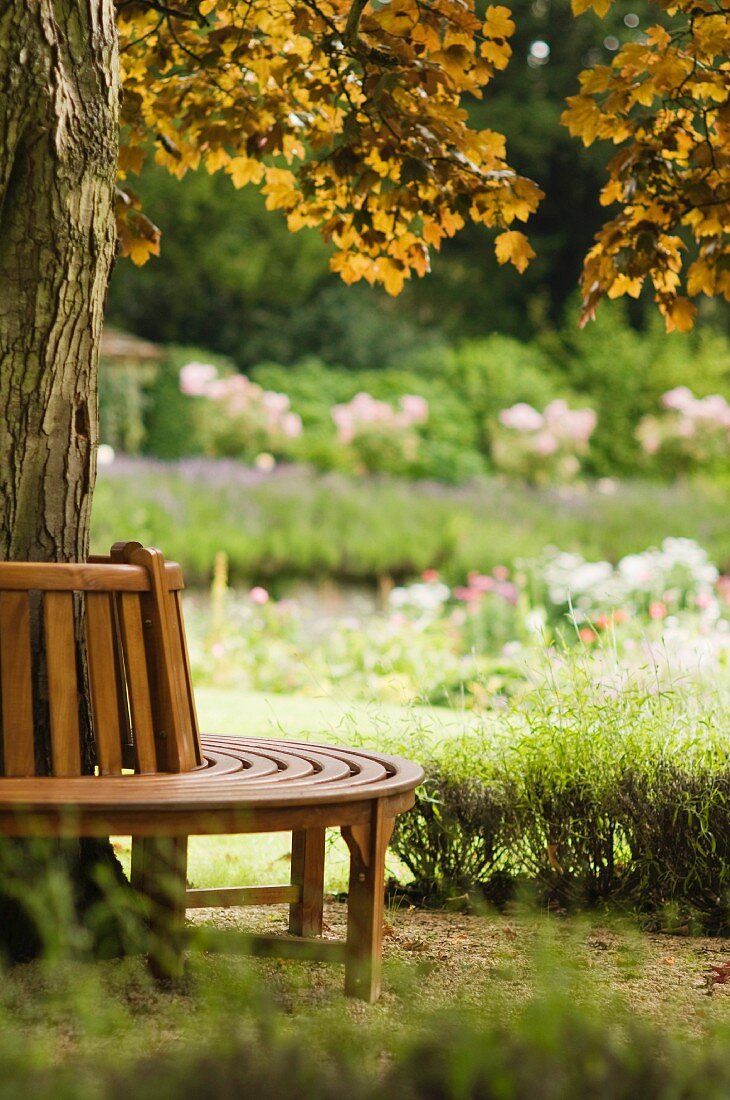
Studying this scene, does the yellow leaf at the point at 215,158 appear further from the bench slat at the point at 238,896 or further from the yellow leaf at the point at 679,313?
the bench slat at the point at 238,896

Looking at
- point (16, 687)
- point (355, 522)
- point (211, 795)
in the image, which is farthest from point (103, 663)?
point (355, 522)

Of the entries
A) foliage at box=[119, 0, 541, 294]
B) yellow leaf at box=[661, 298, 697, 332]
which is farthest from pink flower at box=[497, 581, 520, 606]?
yellow leaf at box=[661, 298, 697, 332]

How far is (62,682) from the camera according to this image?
2.83m

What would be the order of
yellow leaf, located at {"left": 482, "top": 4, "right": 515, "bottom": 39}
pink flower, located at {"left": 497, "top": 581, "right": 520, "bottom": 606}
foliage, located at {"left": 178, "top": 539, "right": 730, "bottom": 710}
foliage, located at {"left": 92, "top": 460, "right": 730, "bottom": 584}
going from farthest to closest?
foliage, located at {"left": 92, "top": 460, "right": 730, "bottom": 584} → pink flower, located at {"left": 497, "top": 581, "right": 520, "bottom": 606} → foliage, located at {"left": 178, "top": 539, "right": 730, "bottom": 710} → yellow leaf, located at {"left": 482, "top": 4, "right": 515, "bottom": 39}

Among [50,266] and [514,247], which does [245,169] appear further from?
[50,266]

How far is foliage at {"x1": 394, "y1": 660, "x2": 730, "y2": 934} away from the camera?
3746 millimetres

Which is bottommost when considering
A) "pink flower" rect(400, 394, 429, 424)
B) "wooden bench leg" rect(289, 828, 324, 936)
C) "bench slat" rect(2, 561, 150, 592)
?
"wooden bench leg" rect(289, 828, 324, 936)

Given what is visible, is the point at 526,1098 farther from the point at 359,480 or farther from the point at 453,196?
the point at 359,480

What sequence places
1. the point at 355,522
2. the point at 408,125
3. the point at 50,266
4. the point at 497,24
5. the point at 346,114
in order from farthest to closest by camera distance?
the point at 355,522 → the point at 346,114 → the point at 408,125 → the point at 497,24 → the point at 50,266

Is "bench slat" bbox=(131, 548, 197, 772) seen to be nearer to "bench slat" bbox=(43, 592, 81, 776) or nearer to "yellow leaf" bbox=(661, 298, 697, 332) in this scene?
"bench slat" bbox=(43, 592, 81, 776)

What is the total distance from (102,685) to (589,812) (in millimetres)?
1610

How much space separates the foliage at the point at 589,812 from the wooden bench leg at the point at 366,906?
993 millimetres

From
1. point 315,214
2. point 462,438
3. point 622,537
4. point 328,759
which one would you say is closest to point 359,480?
point 622,537

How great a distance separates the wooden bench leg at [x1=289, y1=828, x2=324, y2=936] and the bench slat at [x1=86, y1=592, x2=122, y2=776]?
0.71 meters
